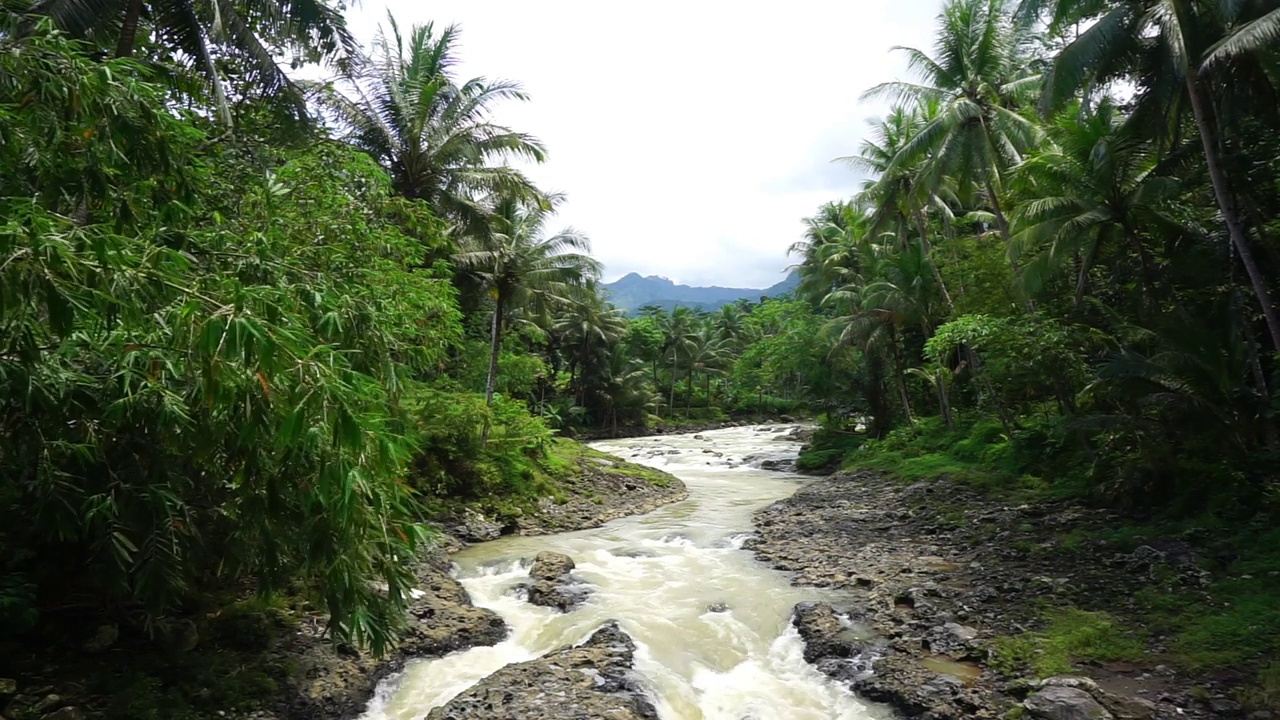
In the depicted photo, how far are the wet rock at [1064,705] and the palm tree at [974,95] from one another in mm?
13915

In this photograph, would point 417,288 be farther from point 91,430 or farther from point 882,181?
point 882,181

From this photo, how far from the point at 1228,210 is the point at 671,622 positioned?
972 cm

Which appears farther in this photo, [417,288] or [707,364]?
[707,364]

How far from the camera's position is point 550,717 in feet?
17.9

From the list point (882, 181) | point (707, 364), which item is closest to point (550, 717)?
point (882, 181)

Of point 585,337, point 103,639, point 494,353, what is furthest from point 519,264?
point 585,337

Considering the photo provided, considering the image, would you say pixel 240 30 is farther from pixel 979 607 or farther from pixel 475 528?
pixel 979 607

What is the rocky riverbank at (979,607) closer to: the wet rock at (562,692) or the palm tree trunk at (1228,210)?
the wet rock at (562,692)

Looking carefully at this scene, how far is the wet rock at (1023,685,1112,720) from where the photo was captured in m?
5.07

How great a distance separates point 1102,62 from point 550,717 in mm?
13454

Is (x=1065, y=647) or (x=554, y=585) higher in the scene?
(x=1065, y=647)

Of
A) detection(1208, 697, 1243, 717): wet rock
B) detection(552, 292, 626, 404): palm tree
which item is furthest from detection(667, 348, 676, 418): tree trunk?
detection(1208, 697, 1243, 717): wet rock

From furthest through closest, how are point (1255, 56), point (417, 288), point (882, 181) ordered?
point (882, 181), point (1255, 56), point (417, 288)

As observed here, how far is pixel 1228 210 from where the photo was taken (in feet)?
30.8
